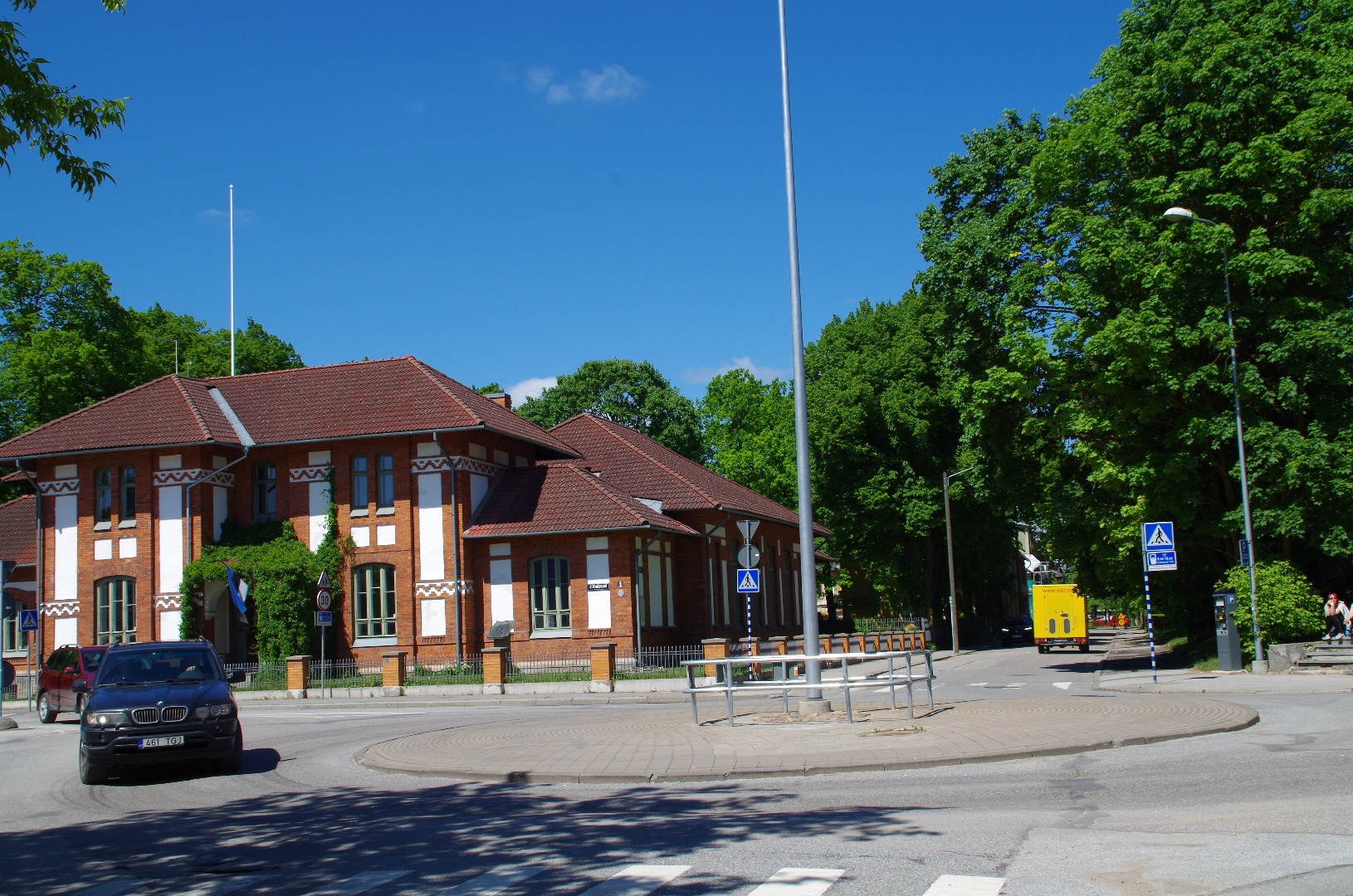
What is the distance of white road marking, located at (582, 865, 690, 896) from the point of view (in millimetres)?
6512

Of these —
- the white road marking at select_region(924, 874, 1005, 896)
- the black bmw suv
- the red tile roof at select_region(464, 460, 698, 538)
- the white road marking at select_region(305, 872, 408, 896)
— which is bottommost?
the white road marking at select_region(305, 872, 408, 896)

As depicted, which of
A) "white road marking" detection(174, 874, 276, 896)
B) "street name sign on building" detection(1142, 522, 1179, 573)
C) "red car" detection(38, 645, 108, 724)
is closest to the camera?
"white road marking" detection(174, 874, 276, 896)

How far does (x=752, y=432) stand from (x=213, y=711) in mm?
54372

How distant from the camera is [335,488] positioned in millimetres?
35375

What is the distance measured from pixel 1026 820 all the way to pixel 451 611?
2745 centimetres

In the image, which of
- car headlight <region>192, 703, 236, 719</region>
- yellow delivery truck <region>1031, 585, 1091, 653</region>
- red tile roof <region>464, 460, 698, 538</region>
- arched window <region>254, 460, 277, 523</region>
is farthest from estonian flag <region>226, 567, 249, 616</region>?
yellow delivery truck <region>1031, 585, 1091, 653</region>

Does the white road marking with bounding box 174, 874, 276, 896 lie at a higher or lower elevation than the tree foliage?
lower

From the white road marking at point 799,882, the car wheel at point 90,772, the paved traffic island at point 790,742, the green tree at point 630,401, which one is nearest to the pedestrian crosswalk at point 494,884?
the white road marking at point 799,882

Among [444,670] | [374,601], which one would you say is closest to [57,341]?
[374,601]

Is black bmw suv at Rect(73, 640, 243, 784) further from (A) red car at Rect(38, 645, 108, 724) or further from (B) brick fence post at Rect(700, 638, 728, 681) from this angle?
(B) brick fence post at Rect(700, 638, 728, 681)

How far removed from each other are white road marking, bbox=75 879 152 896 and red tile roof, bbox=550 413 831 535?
99.1 ft

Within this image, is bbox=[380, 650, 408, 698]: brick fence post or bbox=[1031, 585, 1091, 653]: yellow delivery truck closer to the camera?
bbox=[380, 650, 408, 698]: brick fence post

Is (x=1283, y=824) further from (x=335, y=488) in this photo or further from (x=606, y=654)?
(x=335, y=488)

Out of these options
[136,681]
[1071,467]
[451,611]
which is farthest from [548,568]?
[136,681]
